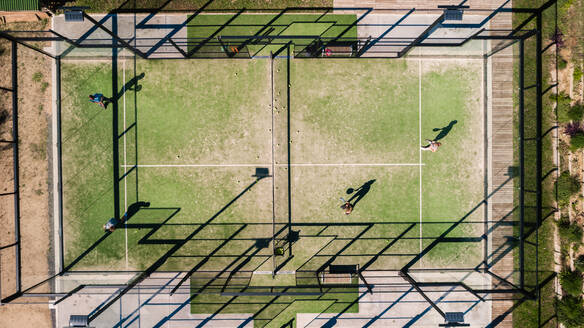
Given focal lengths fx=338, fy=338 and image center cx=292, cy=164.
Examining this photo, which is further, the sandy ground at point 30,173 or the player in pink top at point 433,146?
the sandy ground at point 30,173

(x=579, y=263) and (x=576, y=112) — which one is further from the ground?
A: (x=576, y=112)

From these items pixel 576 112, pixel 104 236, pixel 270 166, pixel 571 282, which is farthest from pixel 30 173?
pixel 571 282

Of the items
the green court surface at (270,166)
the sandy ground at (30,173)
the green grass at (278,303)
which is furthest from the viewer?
the green grass at (278,303)

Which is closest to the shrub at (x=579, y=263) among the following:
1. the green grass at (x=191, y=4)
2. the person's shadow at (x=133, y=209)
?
the green grass at (x=191, y=4)

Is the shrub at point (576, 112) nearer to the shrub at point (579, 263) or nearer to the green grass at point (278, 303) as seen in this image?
the shrub at point (579, 263)

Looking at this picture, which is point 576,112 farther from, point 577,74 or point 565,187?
point 565,187

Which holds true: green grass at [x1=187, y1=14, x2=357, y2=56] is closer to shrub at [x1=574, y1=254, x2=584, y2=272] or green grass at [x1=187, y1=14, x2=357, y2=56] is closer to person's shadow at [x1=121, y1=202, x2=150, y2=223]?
person's shadow at [x1=121, y1=202, x2=150, y2=223]
